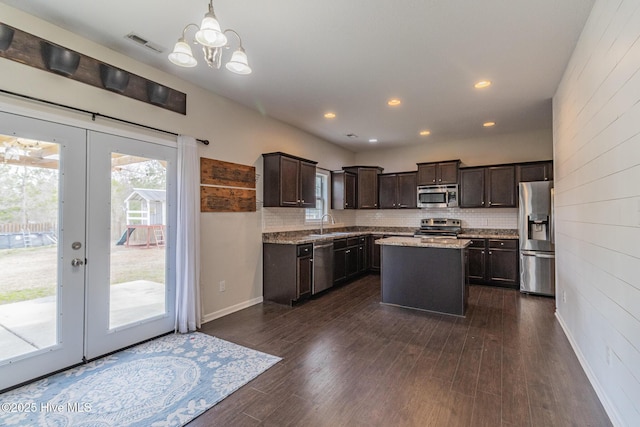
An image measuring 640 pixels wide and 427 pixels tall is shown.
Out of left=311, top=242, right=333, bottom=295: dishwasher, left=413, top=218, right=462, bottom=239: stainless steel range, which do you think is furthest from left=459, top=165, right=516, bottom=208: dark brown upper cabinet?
left=311, top=242, right=333, bottom=295: dishwasher

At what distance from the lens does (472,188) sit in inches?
231

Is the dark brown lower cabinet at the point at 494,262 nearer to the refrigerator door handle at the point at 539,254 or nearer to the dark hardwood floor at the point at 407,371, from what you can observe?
the refrigerator door handle at the point at 539,254

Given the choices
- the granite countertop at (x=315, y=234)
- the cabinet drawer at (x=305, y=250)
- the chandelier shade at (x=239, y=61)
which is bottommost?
the cabinet drawer at (x=305, y=250)

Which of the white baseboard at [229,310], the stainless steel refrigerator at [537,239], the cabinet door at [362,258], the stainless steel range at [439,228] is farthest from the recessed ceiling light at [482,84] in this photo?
the white baseboard at [229,310]

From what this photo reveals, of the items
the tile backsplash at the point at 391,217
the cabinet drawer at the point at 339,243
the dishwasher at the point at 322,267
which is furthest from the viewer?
the cabinet drawer at the point at 339,243

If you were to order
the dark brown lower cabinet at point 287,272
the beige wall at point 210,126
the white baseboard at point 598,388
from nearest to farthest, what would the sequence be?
the white baseboard at point 598,388
the beige wall at point 210,126
the dark brown lower cabinet at point 287,272

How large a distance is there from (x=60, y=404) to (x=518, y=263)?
20.0 ft

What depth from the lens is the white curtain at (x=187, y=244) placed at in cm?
336

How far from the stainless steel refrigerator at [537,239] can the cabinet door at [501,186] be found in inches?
21.7

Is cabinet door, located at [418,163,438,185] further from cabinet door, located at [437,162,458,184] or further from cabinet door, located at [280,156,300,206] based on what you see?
cabinet door, located at [280,156,300,206]

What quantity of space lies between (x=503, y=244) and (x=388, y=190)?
250 cm

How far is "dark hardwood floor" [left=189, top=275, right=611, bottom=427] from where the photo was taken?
199 cm

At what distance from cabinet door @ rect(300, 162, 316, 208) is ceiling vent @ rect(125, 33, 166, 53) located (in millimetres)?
2555

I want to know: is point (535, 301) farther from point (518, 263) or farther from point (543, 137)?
point (543, 137)
